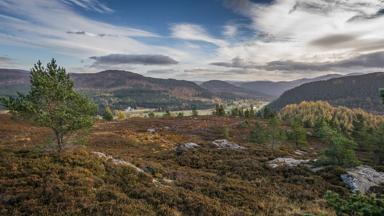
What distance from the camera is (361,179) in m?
22.3

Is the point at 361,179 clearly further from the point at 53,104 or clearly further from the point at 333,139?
the point at 53,104

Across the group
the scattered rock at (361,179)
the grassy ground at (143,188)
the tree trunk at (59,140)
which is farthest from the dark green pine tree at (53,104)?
the scattered rock at (361,179)

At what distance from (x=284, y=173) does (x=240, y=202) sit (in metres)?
10.4

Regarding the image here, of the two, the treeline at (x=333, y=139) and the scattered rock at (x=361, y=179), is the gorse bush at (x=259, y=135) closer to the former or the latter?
the treeline at (x=333, y=139)

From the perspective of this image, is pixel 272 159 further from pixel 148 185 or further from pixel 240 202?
pixel 148 185

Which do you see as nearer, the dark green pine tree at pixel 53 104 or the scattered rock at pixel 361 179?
the dark green pine tree at pixel 53 104

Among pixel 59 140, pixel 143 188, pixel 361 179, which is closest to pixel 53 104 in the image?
pixel 59 140

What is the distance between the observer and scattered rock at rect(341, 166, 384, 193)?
21281 mm

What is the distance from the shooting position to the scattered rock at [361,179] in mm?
21281

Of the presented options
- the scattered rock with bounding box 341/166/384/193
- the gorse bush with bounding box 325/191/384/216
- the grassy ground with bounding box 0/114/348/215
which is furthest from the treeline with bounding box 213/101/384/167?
the gorse bush with bounding box 325/191/384/216

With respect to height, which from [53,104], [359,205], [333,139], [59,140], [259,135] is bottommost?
[259,135]

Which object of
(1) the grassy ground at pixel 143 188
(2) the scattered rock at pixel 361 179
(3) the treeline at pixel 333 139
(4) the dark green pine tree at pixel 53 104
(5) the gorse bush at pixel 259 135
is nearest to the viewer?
(1) the grassy ground at pixel 143 188

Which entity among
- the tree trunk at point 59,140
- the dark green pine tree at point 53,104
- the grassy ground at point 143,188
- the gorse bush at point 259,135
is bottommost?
the gorse bush at point 259,135

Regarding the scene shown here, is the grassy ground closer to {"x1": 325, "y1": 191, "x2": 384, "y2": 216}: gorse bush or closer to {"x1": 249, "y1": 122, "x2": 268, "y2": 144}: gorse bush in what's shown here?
{"x1": 325, "y1": 191, "x2": 384, "y2": 216}: gorse bush
